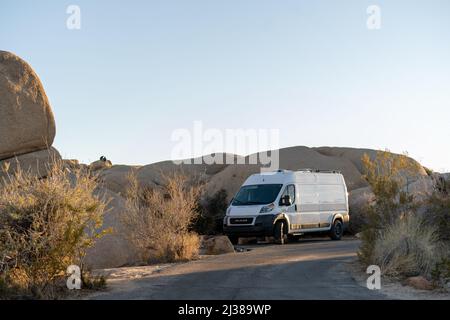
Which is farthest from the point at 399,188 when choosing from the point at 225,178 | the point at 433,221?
the point at 225,178

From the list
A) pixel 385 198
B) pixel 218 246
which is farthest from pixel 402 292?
pixel 218 246

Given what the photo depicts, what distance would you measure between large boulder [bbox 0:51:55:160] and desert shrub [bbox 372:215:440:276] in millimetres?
12543

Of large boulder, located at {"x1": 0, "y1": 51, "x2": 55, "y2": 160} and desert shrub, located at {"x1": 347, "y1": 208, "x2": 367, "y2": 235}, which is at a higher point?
large boulder, located at {"x1": 0, "y1": 51, "x2": 55, "y2": 160}

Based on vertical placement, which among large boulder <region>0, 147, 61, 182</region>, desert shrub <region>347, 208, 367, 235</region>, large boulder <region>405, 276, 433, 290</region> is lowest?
desert shrub <region>347, 208, 367, 235</region>

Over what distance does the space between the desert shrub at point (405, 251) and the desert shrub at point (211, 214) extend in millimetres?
14534

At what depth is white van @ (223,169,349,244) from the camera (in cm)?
2362

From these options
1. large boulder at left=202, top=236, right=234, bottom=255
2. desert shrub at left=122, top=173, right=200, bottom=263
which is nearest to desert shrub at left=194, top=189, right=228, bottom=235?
large boulder at left=202, top=236, right=234, bottom=255

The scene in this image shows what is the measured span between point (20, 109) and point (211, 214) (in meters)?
12.2

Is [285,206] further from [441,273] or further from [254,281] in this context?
[441,273]

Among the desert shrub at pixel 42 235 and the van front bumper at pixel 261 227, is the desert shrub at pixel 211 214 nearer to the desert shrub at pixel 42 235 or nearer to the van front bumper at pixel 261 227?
the van front bumper at pixel 261 227

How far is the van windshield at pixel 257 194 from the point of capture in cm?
2408

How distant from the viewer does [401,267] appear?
13336 mm

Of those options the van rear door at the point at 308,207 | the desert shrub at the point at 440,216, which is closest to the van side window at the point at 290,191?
the van rear door at the point at 308,207

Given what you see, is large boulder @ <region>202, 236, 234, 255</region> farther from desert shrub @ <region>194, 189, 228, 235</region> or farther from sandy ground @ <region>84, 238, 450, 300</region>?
desert shrub @ <region>194, 189, 228, 235</region>
